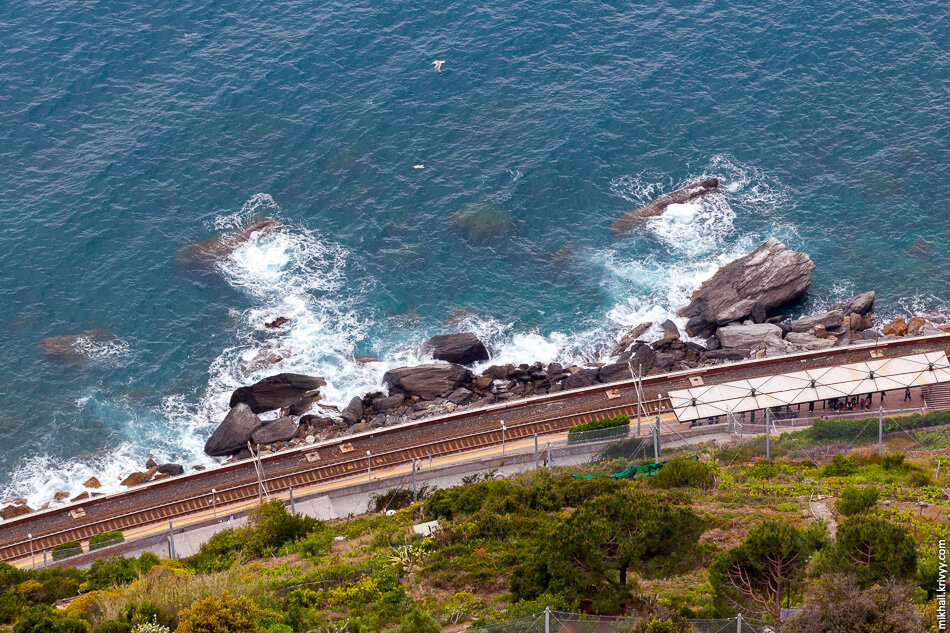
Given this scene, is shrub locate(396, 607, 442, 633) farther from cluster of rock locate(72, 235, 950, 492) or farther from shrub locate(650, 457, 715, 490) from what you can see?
cluster of rock locate(72, 235, 950, 492)

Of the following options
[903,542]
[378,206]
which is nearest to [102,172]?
[378,206]

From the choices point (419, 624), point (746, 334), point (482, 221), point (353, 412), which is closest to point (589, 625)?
point (419, 624)

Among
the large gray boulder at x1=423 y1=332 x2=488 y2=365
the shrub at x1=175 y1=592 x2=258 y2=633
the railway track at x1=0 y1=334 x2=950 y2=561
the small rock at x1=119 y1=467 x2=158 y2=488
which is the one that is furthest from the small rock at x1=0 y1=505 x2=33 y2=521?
the shrub at x1=175 y1=592 x2=258 y2=633

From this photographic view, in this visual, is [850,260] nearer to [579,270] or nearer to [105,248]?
[579,270]

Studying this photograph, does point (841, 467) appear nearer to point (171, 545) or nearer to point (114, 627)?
point (114, 627)

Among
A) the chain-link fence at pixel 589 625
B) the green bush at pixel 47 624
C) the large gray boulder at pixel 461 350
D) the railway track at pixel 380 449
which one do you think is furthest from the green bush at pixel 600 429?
the green bush at pixel 47 624

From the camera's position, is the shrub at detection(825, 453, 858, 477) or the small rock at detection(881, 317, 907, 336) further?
the small rock at detection(881, 317, 907, 336)

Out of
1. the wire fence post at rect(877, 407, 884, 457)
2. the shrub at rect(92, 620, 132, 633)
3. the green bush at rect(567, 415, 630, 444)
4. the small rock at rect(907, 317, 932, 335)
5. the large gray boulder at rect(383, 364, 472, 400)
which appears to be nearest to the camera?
the shrub at rect(92, 620, 132, 633)

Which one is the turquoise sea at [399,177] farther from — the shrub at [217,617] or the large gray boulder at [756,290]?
the shrub at [217,617]
